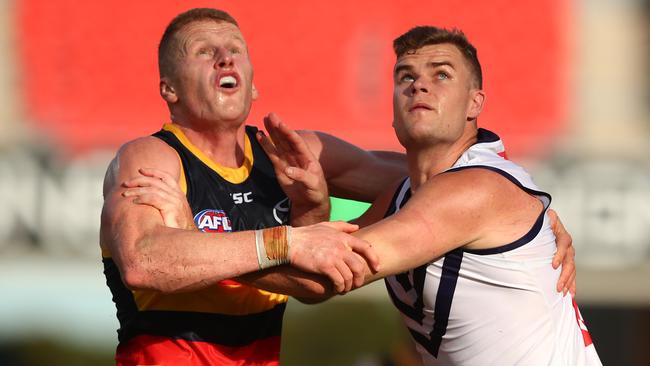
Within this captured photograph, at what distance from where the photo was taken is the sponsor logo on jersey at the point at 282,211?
21.1 ft

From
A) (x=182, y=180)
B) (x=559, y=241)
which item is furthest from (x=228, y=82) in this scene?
(x=559, y=241)

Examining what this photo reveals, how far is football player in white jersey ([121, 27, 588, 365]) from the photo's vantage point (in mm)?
5664

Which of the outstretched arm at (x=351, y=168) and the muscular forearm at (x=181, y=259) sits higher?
the outstretched arm at (x=351, y=168)

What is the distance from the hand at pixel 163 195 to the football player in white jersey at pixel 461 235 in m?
0.69

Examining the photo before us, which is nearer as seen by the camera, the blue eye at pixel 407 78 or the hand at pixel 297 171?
the hand at pixel 297 171

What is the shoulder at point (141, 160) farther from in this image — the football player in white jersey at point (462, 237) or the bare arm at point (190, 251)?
the football player in white jersey at point (462, 237)

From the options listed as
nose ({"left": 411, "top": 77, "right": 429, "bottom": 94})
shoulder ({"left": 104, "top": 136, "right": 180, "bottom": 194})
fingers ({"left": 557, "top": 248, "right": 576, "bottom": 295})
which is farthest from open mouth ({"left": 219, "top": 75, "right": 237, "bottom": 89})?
fingers ({"left": 557, "top": 248, "right": 576, "bottom": 295})

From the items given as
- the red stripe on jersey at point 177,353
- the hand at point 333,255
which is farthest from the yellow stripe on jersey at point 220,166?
the red stripe on jersey at point 177,353

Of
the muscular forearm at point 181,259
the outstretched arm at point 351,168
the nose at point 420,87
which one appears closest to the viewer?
the muscular forearm at point 181,259

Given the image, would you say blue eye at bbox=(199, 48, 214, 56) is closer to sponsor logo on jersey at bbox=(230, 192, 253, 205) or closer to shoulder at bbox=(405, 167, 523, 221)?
sponsor logo on jersey at bbox=(230, 192, 253, 205)

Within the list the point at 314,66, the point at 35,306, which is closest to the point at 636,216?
the point at 314,66

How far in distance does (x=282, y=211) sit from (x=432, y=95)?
1.10 meters

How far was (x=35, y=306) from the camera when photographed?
664 inches

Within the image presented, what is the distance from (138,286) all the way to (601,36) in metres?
12.5
